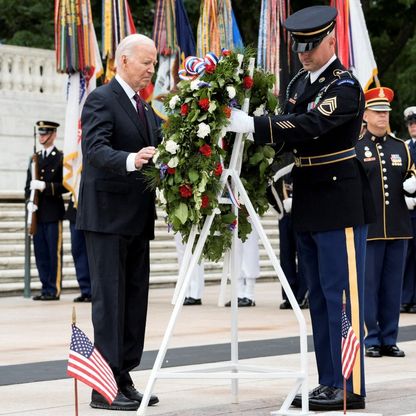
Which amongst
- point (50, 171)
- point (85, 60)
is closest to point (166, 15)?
point (85, 60)

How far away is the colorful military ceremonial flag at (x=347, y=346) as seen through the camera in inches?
244

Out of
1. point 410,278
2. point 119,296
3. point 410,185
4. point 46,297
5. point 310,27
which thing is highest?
point 310,27

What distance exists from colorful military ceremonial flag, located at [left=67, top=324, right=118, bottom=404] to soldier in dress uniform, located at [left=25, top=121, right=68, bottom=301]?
8.95 m

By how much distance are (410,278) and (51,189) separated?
14.7 feet

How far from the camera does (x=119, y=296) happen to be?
276 inches

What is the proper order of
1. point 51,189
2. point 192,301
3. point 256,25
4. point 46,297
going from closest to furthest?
1. point 192,301
2. point 46,297
3. point 51,189
4. point 256,25

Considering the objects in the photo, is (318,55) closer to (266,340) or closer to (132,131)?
(132,131)

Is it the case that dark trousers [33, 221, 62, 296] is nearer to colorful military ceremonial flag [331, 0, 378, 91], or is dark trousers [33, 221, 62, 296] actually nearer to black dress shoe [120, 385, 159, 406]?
colorful military ceremonial flag [331, 0, 378, 91]

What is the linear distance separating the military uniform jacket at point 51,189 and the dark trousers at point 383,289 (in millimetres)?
6139

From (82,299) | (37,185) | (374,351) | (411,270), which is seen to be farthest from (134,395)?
(37,185)

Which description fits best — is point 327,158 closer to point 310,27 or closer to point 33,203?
point 310,27

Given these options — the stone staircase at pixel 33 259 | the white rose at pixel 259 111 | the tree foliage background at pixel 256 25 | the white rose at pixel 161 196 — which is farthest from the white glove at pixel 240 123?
the tree foliage background at pixel 256 25

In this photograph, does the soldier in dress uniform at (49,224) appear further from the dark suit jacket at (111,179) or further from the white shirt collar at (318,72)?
the white shirt collar at (318,72)

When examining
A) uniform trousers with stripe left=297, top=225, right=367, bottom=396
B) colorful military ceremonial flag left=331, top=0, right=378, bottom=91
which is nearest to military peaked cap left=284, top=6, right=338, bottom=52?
uniform trousers with stripe left=297, top=225, right=367, bottom=396
